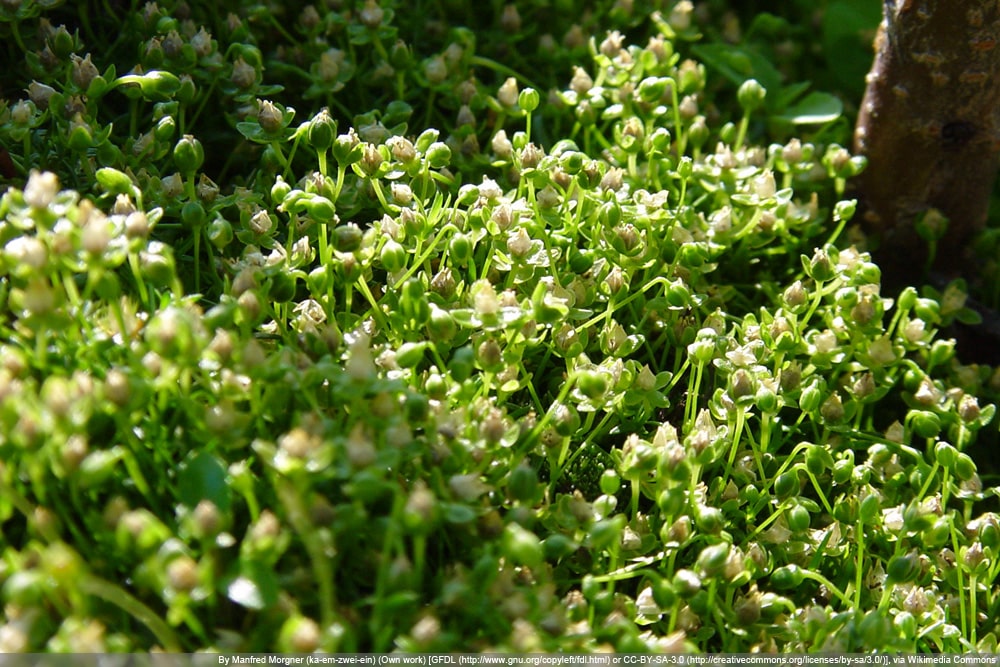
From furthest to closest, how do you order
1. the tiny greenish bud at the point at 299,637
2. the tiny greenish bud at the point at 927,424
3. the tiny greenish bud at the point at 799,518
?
the tiny greenish bud at the point at 927,424 → the tiny greenish bud at the point at 799,518 → the tiny greenish bud at the point at 299,637

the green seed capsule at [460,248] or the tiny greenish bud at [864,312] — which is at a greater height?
the green seed capsule at [460,248]

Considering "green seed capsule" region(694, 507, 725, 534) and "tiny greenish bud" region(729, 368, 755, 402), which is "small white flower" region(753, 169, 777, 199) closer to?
"tiny greenish bud" region(729, 368, 755, 402)

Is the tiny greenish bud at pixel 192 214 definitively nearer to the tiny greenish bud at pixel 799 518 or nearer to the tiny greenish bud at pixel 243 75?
the tiny greenish bud at pixel 243 75

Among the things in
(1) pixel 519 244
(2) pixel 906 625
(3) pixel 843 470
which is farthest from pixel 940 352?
(1) pixel 519 244

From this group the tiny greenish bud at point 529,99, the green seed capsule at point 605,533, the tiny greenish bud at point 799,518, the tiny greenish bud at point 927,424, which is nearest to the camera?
the green seed capsule at point 605,533

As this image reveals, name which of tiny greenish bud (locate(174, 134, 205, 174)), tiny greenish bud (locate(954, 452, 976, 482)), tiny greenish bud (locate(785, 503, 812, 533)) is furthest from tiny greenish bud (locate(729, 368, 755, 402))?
tiny greenish bud (locate(174, 134, 205, 174))

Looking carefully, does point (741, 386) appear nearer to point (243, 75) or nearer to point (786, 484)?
point (786, 484)

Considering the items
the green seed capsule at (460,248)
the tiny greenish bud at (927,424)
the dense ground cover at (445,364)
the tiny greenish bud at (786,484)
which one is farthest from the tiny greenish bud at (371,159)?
the tiny greenish bud at (927,424)
